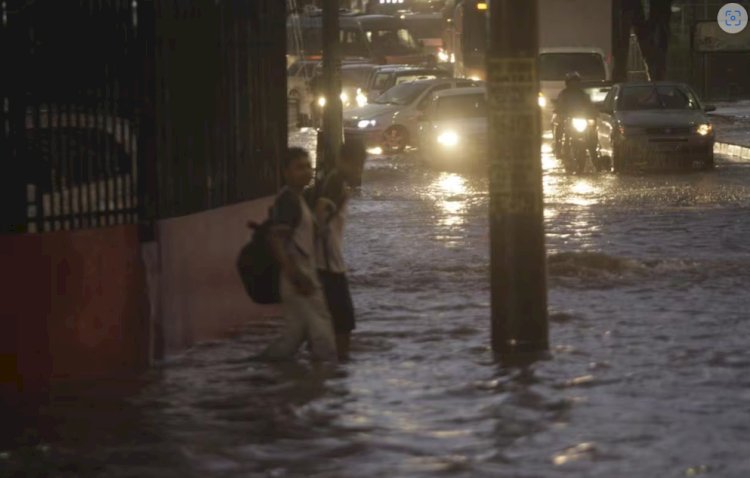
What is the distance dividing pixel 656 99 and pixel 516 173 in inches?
817

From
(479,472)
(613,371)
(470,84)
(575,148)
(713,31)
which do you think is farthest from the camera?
(713,31)

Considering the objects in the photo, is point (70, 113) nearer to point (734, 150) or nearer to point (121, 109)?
point (121, 109)

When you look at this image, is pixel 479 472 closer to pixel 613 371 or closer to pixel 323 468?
pixel 323 468

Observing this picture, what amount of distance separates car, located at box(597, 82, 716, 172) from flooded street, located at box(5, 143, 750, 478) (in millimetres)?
13007

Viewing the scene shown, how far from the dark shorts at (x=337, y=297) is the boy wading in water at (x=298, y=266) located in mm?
346

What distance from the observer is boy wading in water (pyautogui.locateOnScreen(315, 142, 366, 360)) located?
451 inches

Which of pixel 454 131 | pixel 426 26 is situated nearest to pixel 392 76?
pixel 454 131

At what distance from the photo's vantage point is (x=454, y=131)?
33.0 meters

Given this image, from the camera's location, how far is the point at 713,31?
63.5m

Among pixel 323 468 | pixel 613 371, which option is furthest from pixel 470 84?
pixel 323 468

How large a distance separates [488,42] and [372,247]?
25.4 ft

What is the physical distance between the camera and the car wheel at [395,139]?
125 ft

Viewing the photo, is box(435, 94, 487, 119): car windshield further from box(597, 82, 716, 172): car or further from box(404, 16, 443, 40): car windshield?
box(404, 16, 443, 40): car windshield

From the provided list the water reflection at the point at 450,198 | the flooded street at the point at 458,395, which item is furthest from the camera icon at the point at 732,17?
the flooded street at the point at 458,395
